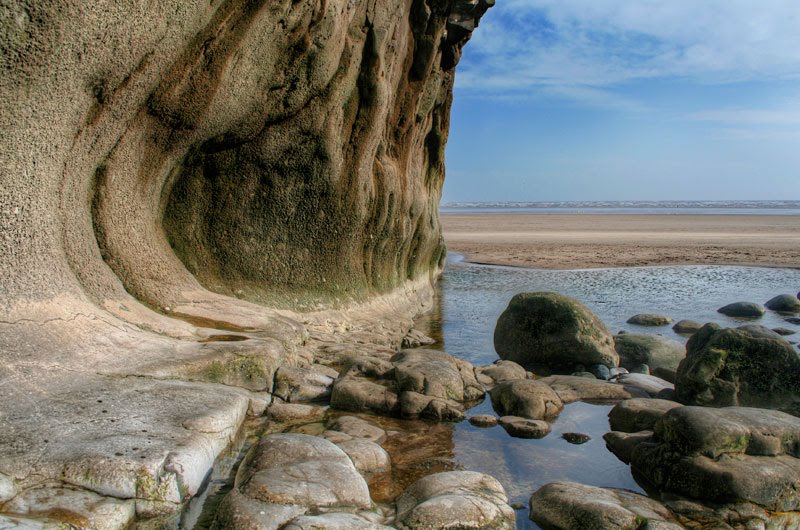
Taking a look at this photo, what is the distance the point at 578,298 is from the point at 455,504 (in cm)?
1205

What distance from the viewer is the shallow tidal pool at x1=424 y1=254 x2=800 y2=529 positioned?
5182 mm

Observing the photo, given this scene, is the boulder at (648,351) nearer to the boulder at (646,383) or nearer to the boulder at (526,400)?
the boulder at (646,383)

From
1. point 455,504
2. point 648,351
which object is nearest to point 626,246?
point 648,351

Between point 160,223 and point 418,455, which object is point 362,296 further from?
point 418,455

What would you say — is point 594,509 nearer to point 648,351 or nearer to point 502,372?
point 502,372

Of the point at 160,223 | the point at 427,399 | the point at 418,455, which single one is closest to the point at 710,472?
the point at 418,455

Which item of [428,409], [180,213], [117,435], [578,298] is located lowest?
[578,298]

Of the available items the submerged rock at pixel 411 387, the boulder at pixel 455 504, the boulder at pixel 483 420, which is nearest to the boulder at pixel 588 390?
the submerged rock at pixel 411 387

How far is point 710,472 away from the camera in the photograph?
4605 mm

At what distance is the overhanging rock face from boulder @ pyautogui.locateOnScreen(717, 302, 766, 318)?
268 inches

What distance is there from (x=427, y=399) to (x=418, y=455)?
109cm

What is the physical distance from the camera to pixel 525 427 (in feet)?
19.5

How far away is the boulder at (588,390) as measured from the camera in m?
7.14

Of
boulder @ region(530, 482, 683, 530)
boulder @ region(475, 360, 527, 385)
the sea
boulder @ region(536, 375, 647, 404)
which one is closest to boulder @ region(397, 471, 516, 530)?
boulder @ region(530, 482, 683, 530)
